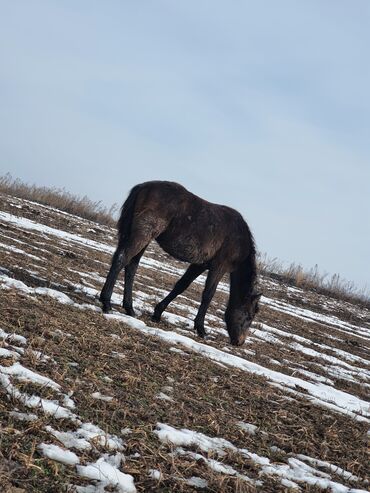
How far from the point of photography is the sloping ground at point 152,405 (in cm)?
259

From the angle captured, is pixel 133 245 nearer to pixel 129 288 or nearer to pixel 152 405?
pixel 129 288

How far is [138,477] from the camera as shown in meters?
2.56

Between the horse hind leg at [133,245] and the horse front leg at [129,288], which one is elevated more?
the horse hind leg at [133,245]

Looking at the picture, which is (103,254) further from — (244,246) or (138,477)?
(138,477)

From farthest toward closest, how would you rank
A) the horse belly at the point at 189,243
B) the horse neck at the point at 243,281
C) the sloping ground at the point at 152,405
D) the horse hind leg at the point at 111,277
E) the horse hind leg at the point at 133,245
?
1. the horse neck at the point at 243,281
2. the horse belly at the point at 189,243
3. the horse hind leg at the point at 133,245
4. the horse hind leg at the point at 111,277
5. the sloping ground at the point at 152,405

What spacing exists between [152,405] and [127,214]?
12.3ft

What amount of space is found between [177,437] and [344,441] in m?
1.68

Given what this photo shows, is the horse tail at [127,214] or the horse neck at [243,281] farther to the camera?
the horse neck at [243,281]

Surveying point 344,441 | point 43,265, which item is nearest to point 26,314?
point 344,441

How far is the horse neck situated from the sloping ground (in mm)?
636

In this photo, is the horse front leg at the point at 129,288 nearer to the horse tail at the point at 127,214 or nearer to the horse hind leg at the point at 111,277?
the horse hind leg at the point at 111,277

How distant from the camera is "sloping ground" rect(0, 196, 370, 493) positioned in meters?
2.59

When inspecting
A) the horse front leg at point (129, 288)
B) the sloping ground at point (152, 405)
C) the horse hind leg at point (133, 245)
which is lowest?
the sloping ground at point (152, 405)

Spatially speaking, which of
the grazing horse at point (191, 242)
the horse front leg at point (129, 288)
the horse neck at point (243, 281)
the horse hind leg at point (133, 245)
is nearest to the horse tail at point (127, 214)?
the grazing horse at point (191, 242)
